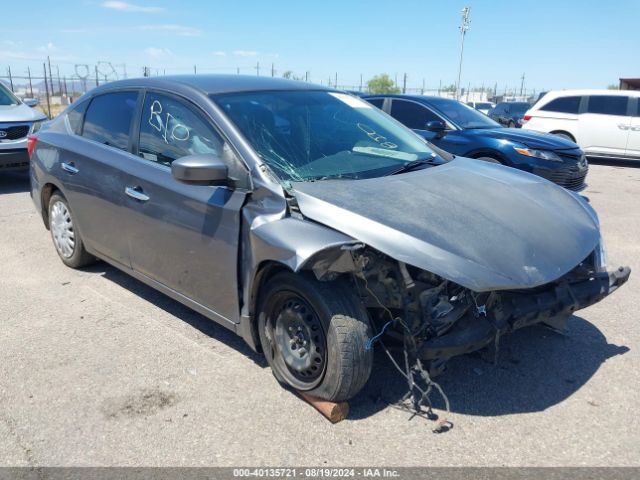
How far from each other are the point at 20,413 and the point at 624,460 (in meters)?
3.07

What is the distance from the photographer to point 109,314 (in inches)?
166

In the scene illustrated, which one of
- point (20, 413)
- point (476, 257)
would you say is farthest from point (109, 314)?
point (476, 257)

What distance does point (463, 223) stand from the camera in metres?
2.89

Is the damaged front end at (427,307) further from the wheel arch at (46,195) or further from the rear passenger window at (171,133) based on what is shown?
the wheel arch at (46,195)

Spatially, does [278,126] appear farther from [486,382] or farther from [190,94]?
[486,382]

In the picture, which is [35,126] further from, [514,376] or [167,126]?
[514,376]

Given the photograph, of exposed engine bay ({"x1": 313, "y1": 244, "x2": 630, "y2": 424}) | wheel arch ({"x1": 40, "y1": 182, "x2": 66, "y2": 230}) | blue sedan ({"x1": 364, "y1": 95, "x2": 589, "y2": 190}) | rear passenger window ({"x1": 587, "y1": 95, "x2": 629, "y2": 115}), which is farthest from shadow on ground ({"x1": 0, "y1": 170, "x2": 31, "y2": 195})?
rear passenger window ({"x1": 587, "y1": 95, "x2": 629, "y2": 115})

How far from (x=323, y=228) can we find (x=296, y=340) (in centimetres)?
66

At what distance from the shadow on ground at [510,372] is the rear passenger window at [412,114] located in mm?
5041

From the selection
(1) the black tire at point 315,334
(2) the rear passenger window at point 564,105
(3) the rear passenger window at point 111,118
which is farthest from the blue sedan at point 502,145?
(2) the rear passenger window at point 564,105

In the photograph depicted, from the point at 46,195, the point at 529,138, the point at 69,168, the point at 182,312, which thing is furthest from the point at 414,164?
the point at 529,138

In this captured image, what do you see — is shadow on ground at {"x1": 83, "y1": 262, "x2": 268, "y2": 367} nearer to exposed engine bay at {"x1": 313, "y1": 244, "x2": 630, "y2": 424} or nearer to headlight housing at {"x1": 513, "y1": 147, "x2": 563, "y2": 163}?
exposed engine bay at {"x1": 313, "y1": 244, "x2": 630, "y2": 424}

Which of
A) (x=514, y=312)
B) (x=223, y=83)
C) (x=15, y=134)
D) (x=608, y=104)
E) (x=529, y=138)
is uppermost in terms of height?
(x=223, y=83)

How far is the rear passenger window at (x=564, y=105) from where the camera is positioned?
43.0 feet
